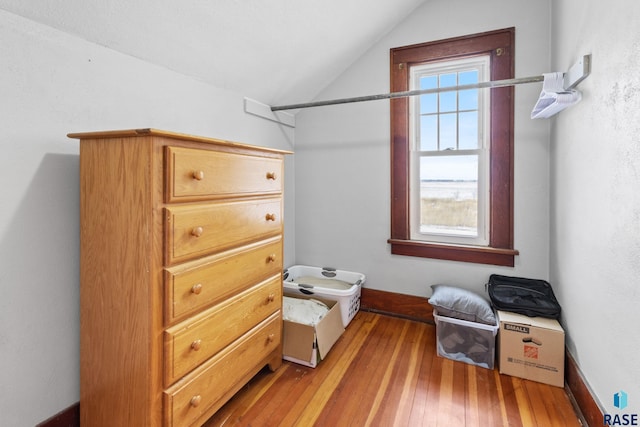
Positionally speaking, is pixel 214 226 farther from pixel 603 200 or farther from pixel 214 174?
pixel 603 200

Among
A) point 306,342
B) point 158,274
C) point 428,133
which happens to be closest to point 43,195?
point 158,274

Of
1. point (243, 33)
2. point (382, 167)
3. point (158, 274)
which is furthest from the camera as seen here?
point (382, 167)

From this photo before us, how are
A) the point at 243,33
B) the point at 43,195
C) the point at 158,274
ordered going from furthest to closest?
the point at 243,33, the point at 43,195, the point at 158,274

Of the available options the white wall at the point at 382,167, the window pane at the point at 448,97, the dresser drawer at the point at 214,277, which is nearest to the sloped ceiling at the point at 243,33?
the white wall at the point at 382,167

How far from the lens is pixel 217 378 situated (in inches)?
56.9

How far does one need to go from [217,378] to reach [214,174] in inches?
37.1

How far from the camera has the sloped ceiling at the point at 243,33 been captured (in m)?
1.35

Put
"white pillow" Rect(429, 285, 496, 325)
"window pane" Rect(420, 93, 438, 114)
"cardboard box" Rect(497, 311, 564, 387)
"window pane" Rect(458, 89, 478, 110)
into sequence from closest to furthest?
"cardboard box" Rect(497, 311, 564, 387)
"white pillow" Rect(429, 285, 496, 325)
"window pane" Rect(458, 89, 478, 110)
"window pane" Rect(420, 93, 438, 114)

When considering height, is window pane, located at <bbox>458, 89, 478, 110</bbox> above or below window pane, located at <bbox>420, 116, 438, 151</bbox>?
above

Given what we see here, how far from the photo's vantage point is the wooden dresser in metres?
1.14

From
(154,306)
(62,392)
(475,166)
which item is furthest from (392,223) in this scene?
(62,392)

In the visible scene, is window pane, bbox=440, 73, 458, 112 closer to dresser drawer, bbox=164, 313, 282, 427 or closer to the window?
the window

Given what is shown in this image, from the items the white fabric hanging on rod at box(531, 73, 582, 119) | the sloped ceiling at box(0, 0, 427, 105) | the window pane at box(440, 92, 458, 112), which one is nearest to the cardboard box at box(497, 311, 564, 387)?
the white fabric hanging on rod at box(531, 73, 582, 119)

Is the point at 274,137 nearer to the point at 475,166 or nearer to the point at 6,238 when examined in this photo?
the point at 475,166
